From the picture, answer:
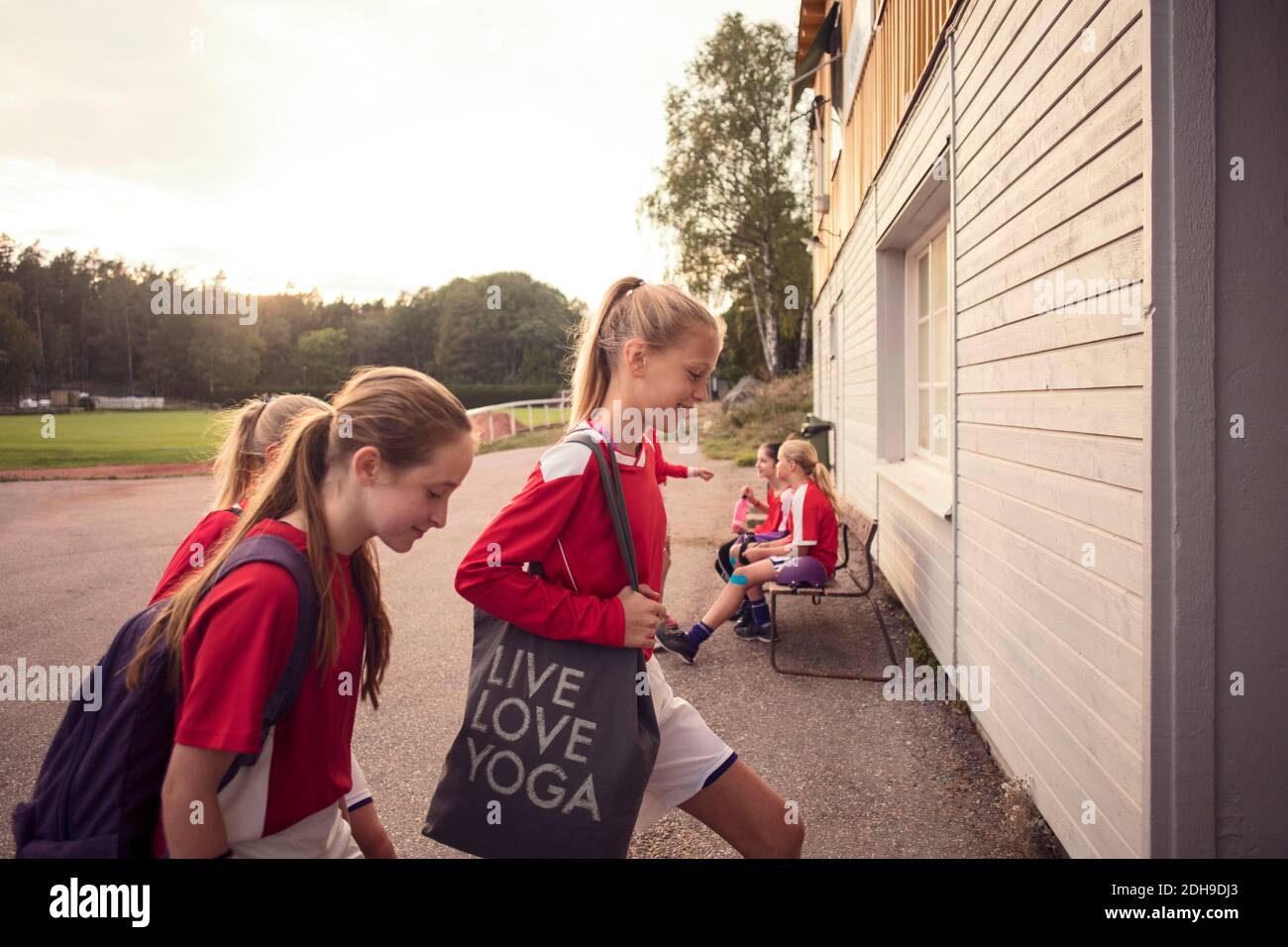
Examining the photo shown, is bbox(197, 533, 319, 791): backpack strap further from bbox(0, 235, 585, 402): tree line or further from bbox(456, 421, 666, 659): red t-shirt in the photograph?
bbox(0, 235, 585, 402): tree line

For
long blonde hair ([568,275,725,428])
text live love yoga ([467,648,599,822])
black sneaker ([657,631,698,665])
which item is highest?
long blonde hair ([568,275,725,428])

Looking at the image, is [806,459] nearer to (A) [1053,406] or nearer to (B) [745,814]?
(A) [1053,406]

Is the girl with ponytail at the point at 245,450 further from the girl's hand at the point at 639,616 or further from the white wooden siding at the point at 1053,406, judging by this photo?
the white wooden siding at the point at 1053,406

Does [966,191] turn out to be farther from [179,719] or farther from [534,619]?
[179,719]

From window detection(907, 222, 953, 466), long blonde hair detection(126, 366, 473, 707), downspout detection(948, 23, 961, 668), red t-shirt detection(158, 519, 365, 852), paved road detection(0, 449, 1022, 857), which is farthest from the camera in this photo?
window detection(907, 222, 953, 466)

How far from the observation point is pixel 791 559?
5.44m

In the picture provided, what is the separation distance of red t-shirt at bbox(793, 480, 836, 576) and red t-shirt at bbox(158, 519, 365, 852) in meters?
4.14

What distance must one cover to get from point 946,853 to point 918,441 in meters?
4.56

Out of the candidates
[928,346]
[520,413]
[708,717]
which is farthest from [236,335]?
[708,717]

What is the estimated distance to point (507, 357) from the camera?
70.3 meters

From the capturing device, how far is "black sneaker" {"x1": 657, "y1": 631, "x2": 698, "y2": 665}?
5258 mm

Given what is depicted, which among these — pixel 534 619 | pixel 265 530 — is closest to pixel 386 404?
pixel 265 530

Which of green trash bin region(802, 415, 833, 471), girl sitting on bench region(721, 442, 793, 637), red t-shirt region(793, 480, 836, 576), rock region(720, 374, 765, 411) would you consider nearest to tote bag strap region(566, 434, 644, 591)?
red t-shirt region(793, 480, 836, 576)

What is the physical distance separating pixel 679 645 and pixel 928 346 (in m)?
3.17
